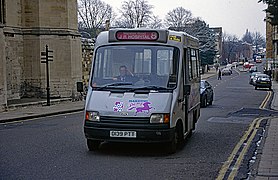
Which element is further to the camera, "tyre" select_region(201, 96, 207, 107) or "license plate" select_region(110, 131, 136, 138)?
"tyre" select_region(201, 96, 207, 107)

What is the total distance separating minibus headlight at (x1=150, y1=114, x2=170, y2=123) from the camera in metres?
9.95

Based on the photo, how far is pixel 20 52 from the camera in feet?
104

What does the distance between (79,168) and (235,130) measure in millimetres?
7524

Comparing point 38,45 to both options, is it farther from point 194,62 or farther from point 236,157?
point 236,157

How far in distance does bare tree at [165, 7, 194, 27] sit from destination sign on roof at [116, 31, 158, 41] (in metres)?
92.8

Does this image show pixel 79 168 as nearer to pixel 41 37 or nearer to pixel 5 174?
pixel 5 174

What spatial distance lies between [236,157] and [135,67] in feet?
9.27

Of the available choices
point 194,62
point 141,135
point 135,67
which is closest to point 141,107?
point 141,135

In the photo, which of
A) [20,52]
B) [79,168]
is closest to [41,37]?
[20,52]

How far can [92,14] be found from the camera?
90.2 meters

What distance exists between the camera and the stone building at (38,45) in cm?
3089

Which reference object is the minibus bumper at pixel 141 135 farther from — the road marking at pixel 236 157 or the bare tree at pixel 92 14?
the bare tree at pixel 92 14

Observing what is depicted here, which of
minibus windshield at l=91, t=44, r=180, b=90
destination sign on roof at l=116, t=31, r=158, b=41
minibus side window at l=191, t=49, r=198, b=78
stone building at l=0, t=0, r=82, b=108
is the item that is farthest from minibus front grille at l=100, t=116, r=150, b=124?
stone building at l=0, t=0, r=82, b=108

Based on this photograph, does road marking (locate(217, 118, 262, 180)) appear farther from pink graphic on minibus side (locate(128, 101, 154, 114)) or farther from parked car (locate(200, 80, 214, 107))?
parked car (locate(200, 80, 214, 107))
